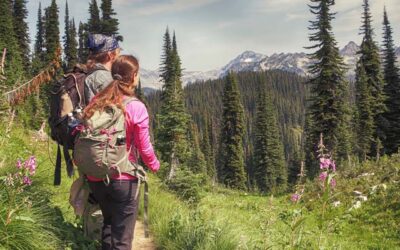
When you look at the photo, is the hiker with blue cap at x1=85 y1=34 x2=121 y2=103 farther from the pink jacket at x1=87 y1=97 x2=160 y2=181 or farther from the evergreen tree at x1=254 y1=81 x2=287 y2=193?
the evergreen tree at x1=254 y1=81 x2=287 y2=193

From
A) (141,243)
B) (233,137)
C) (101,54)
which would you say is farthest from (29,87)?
(233,137)

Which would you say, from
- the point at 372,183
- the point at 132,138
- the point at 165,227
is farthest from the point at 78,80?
the point at 372,183

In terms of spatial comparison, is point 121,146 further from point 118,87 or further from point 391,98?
point 391,98

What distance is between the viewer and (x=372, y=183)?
1769 centimetres

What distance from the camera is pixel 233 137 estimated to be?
5966cm

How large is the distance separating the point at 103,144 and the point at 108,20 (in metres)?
46.1

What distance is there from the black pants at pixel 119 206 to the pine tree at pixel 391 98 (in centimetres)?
4736

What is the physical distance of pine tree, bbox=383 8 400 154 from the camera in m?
47.3

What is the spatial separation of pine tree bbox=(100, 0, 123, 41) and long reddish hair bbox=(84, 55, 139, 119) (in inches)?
1752

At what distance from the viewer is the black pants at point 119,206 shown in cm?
411

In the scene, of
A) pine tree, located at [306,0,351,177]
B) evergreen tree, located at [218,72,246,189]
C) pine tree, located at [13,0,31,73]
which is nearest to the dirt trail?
pine tree, located at [306,0,351,177]

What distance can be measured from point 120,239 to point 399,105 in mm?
49133

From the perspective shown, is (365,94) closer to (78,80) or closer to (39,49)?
(78,80)

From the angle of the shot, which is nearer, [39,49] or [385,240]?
[385,240]
